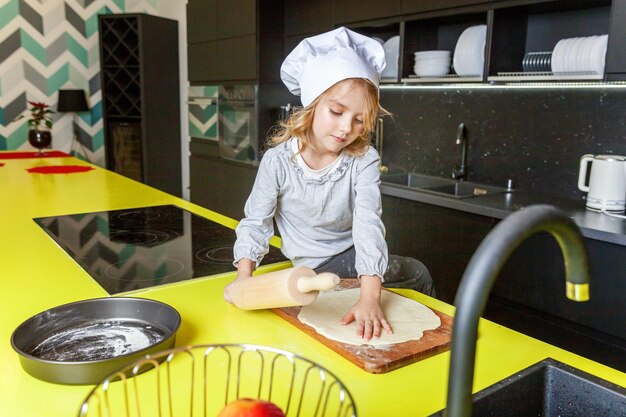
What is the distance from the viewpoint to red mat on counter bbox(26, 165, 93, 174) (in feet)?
8.86

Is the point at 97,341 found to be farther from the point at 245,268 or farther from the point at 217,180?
the point at 217,180

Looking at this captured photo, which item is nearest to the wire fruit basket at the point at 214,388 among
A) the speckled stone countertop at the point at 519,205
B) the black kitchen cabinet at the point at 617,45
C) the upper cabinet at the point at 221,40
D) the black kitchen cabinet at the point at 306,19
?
the speckled stone countertop at the point at 519,205

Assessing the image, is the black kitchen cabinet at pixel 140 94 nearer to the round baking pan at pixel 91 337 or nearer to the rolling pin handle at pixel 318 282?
the round baking pan at pixel 91 337

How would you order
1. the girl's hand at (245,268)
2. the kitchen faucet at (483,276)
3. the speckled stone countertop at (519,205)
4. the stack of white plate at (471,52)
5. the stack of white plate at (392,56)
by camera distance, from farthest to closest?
1. the stack of white plate at (392,56)
2. the stack of white plate at (471,52)
3. the speckled stone countertop at (519,205)
4. the girl's hand at (245,268)
5. the kitchen faucet at (483,276)

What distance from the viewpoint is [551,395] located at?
791mm

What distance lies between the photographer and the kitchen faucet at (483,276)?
15.5 inches

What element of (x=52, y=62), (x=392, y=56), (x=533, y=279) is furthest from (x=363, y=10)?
(x=52, y=62)

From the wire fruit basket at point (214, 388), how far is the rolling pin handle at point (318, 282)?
0.35 feet

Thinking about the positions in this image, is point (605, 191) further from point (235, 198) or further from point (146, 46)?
point (146, 46)

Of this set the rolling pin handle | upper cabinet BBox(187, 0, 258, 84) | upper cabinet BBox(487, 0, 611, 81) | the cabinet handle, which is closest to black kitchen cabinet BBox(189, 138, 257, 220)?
the cabinet handle

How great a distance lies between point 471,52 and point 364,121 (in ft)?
5.23

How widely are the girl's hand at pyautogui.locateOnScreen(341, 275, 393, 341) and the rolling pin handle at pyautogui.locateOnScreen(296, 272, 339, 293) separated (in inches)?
6.2

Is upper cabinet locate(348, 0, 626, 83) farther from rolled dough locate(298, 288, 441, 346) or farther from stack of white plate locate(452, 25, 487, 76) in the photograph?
rolled dough locate(298, 288, 441, 346)

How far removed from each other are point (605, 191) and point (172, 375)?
1950 millimetres
